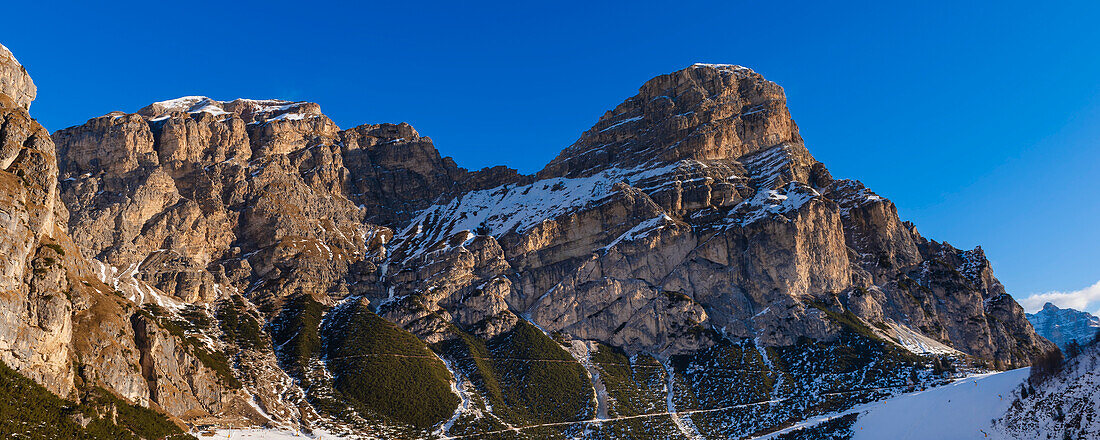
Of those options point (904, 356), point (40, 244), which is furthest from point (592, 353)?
point (40, 244)

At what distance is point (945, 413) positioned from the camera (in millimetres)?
116938

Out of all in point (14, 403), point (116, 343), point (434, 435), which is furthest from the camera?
point (434, 435)

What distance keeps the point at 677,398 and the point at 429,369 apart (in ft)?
173

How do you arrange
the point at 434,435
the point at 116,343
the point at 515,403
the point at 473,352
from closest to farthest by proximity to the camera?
the point at 116,343 < the point at 434,435 < the point at 515,403 < the point at 473,352

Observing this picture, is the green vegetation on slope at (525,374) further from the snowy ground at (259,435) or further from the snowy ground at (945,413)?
the snowy ground at (945,413)

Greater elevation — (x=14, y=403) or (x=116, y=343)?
(x=116, y=343)

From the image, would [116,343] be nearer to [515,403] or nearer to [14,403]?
[14,403]

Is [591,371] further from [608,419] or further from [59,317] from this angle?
[59,317]

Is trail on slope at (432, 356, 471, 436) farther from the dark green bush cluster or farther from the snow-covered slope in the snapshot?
the snow-covered slope

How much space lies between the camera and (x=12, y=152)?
387 ft

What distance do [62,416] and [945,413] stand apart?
119754 millimetres

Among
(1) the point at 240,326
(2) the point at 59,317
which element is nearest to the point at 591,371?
(1) the point at 240,326

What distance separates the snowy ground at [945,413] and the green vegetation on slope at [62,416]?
344ft

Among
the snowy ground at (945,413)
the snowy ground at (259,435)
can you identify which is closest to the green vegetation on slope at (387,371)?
the snowy ground at (259,435)
